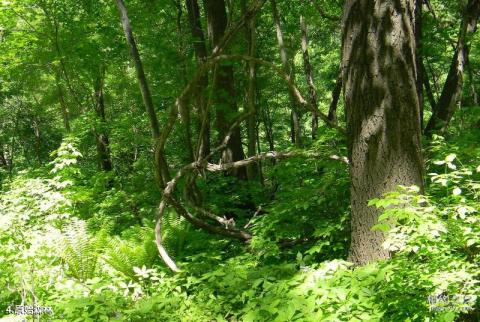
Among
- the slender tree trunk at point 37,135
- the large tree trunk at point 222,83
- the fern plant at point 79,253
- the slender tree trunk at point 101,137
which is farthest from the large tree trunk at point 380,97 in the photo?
the slender tree trunk at point 37,135

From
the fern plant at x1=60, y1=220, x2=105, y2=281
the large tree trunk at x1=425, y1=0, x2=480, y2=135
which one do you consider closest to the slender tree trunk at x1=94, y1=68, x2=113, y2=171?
the fern plant at x1=60, y1=220, x2=105, y2=281

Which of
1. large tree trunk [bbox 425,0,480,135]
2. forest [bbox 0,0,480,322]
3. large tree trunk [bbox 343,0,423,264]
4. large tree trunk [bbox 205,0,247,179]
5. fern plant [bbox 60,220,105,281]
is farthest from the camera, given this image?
large tree trunk [bbox 205,0,247,179]

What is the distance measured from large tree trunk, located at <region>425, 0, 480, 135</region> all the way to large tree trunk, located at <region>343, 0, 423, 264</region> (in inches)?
102

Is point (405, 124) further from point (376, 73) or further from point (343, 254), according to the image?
point (343, 254)

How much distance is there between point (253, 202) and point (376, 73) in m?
3.90

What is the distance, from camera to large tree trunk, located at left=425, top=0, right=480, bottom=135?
5.23 meters

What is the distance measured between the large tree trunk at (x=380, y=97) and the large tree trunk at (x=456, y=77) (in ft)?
8.50

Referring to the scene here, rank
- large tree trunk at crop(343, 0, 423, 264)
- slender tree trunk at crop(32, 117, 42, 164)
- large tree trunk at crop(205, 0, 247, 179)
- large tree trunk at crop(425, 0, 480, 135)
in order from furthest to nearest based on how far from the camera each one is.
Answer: slender tree trunk at crop(32, 117, 42, 164)
large tree trunk at crop(205, 0, 247, 179)
large tree trunk at crop(425, 0, 480, 135)
large tree trunk at crop(343, 0, 423, 264)

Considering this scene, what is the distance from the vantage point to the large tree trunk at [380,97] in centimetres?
285

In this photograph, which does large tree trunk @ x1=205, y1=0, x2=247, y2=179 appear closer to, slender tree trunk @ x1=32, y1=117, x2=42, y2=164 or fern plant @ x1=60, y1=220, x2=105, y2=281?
fern plant @ x1=60, y1=220, x2=105, y2=281

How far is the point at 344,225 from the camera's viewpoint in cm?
376

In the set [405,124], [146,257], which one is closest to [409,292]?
[405,124]

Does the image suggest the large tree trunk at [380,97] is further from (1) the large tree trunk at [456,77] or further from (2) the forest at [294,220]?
(1) the large tree trunk at [456,77]

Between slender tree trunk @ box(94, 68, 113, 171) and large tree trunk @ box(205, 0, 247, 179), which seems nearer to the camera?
large tree trunk @ box(205, 0, 247, 179)
